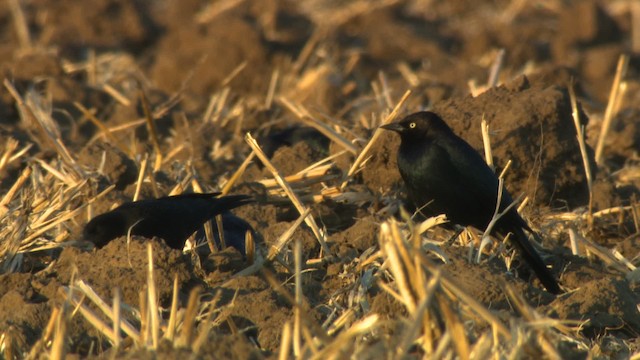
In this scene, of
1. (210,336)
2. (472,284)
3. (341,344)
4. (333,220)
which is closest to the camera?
(341,344)

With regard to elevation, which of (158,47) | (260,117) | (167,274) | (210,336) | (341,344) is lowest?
(158,47)

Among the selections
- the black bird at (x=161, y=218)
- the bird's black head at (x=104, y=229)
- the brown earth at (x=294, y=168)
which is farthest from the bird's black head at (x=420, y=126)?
the bird's black head at (x=104, y=229)

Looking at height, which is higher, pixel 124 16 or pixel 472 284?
pixel 472 284

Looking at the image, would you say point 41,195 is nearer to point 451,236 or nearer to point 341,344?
point 451,236

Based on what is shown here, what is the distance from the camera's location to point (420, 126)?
6836mm

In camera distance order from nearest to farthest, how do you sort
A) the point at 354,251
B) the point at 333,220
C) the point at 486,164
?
the point at 354,251, the point at 486,164, the point at 333,220

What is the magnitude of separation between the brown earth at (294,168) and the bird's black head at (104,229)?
3.6 inches

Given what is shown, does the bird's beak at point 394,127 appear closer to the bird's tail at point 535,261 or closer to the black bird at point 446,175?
the black bird at point 446,175

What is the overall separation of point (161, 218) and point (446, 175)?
1621mm

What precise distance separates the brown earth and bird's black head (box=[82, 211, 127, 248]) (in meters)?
0.09

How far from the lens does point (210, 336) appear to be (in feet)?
14.1

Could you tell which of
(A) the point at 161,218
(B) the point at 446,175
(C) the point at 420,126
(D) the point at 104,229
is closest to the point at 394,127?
(C) the point at 420,126

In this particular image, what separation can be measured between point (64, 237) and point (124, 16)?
28.0 ft

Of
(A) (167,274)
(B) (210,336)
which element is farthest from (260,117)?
(B) (210,336)
